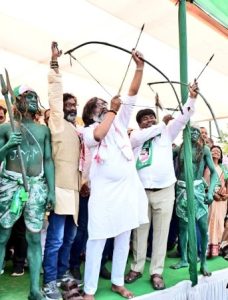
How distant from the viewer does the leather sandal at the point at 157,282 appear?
2965 mm

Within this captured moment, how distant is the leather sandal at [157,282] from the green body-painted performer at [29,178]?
0.96m

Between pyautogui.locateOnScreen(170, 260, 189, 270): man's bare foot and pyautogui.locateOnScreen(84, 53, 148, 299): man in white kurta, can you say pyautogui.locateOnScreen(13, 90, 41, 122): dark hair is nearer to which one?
pyautogui.locateOnScreen(84, 53, 148, 299): man in white kurta

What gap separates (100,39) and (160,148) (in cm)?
221

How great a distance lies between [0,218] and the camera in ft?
8.01

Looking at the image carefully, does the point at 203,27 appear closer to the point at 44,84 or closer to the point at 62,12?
the point at 62,12

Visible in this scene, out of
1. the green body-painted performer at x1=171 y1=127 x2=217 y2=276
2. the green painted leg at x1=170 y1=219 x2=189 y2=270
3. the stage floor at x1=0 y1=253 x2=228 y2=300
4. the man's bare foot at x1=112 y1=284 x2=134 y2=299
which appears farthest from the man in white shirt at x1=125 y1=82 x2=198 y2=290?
the green painted leg at x1=170 y1=219 x2=189 y2=270

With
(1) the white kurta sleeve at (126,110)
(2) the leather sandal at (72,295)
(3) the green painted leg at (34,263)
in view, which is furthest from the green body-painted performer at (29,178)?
(1) the white kurta sleeve at (126,110)

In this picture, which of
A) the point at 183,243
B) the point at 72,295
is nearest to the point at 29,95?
the point at 72,295

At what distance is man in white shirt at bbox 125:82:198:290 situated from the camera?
3.14 meters

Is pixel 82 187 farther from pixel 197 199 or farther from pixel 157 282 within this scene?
pixel 197 199

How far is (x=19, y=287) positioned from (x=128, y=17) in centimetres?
283

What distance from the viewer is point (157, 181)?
3154mm

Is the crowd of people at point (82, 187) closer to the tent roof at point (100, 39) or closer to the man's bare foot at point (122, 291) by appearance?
the man's bare foot at point (122, 291)

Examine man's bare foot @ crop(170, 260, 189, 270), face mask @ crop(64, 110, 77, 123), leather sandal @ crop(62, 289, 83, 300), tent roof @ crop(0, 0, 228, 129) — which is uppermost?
tent roof @ crop(0, 0, 228, 129)
